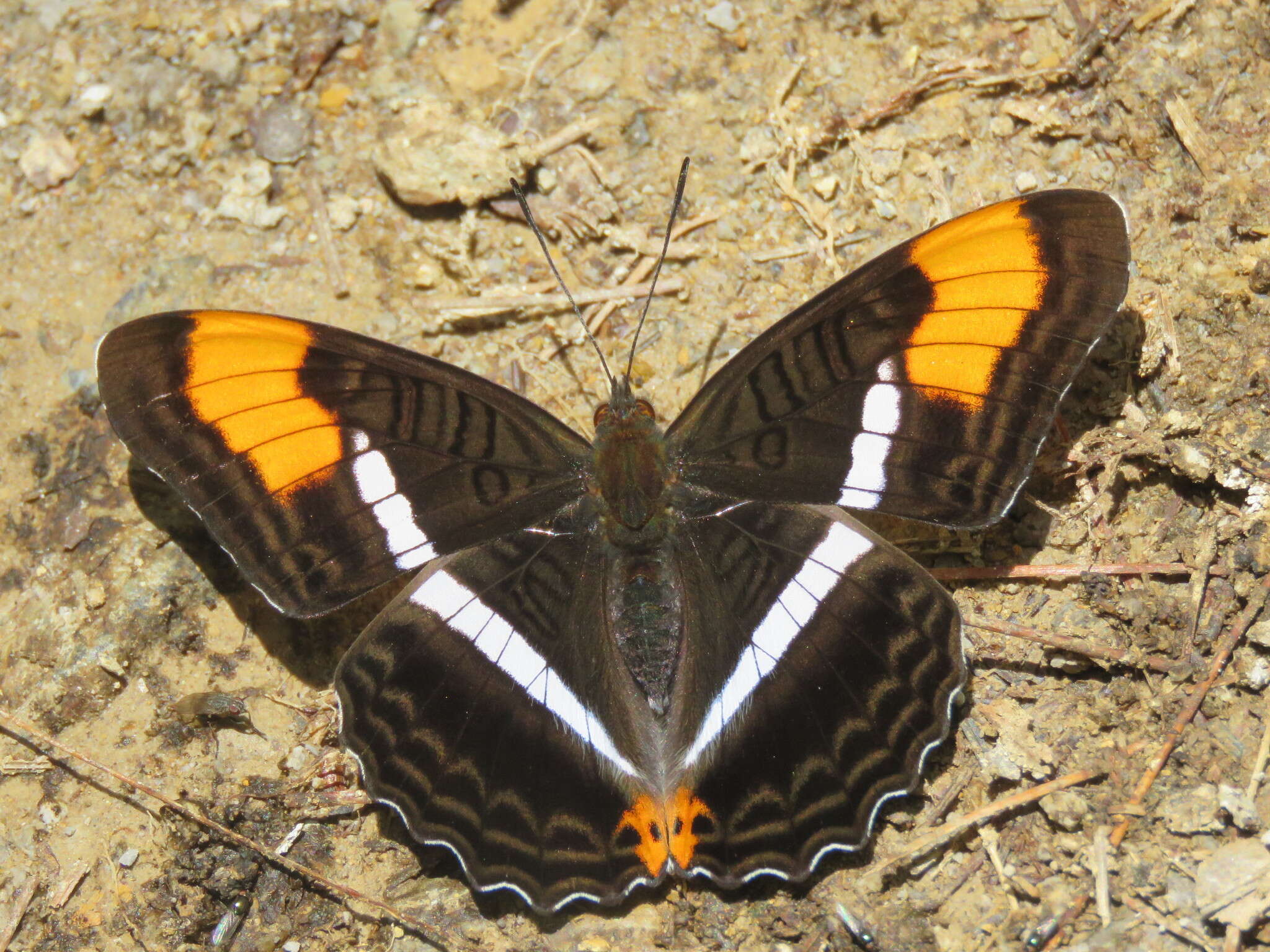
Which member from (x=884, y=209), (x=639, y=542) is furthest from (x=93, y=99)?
(x=884, y=209)

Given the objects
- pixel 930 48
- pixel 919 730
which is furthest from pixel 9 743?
pixel 930 48

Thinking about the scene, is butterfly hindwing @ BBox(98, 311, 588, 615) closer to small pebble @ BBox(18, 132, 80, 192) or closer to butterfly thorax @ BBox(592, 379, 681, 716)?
butterfly thorax @ BBox(592, 379, 681, 716)

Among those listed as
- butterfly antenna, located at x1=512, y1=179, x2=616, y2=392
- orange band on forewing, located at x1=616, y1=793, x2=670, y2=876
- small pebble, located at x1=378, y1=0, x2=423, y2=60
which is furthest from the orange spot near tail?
small pebble, located at x1=378, y1=0, x2=423, y2=60

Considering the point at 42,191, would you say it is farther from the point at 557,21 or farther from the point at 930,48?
the point at 930,48

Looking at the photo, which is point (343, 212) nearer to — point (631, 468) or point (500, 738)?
point (631, 468)

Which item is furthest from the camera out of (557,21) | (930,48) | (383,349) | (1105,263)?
(557,21)

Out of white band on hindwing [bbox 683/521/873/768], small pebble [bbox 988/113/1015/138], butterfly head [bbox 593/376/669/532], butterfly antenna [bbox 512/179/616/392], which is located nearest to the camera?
white band on hindwing [bbox 683/521/873/768]
